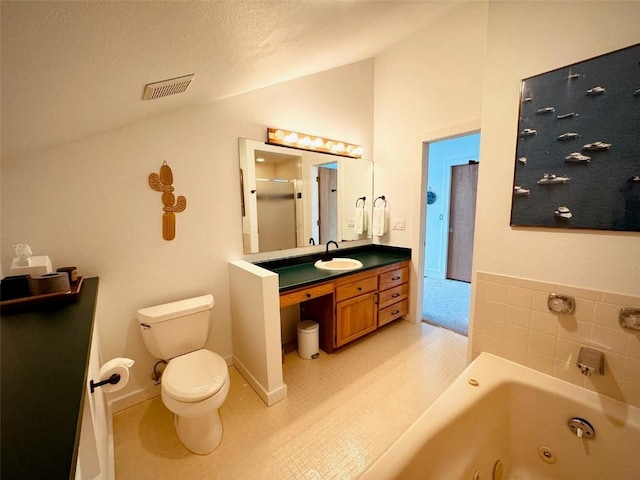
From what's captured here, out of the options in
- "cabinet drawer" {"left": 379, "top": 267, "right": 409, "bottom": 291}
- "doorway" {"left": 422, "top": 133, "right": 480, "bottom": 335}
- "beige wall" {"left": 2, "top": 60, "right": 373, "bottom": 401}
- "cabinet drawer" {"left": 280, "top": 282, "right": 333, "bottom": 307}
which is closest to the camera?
"beige wall" {"left": 2, "top": 60, "right": 373, "bottom": 401}

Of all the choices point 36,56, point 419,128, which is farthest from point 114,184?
point 419,128

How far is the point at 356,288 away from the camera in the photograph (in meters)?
2.38

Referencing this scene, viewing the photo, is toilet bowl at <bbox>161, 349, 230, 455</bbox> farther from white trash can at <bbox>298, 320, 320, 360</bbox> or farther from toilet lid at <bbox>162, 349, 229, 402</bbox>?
white trash can at <bbox>298, 320, 320, 360</bbox>

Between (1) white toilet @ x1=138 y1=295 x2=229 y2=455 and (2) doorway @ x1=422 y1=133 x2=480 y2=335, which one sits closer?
(1) white toilet @ x1=138 y1=295 x2=229 y2=455

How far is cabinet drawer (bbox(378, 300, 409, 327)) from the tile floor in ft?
1.14

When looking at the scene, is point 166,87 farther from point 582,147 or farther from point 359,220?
point 359,220

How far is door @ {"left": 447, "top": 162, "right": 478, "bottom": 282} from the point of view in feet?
14.1

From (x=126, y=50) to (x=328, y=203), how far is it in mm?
2159

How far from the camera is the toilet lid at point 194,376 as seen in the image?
1354 mm

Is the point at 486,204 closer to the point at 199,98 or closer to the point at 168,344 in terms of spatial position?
the point at 199,98

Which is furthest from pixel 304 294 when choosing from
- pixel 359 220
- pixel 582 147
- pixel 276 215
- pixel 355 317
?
pixel 582 147

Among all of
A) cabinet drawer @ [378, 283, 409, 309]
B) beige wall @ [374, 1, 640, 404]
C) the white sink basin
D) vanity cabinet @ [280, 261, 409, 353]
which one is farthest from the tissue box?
cabinet drawer @ [378, 283, 409, 309]

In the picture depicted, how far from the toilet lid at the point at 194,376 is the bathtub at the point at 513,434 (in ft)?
3.00

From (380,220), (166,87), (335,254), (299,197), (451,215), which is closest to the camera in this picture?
(166,87)
